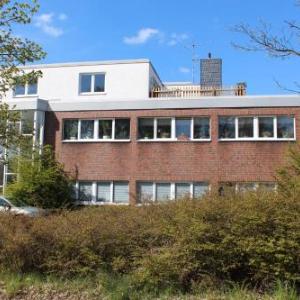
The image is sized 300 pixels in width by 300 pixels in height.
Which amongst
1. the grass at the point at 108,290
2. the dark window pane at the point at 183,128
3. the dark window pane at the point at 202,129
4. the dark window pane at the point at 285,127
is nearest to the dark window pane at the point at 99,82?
the dark window pane at the point at 183,128

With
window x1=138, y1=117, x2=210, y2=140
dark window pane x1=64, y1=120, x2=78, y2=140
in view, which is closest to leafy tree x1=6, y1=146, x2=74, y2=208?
dark window pane x1=64, y1=120, x2=78, y2=140

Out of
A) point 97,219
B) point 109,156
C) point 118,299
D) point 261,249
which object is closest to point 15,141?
point 97,219

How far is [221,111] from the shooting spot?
27828 mm

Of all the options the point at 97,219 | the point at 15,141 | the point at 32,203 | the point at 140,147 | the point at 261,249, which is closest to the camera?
the point at 261,249

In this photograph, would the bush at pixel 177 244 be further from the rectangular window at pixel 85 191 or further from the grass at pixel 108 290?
the rectangular window at pixel 85 191

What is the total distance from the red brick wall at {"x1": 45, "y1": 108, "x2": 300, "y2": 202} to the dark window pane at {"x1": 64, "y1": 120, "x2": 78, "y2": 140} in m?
0.34

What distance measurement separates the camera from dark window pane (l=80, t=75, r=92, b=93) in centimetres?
3594

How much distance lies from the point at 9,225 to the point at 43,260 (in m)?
1.12

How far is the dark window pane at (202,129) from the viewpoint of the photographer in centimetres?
2795

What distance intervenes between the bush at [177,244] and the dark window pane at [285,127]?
61.0 ft

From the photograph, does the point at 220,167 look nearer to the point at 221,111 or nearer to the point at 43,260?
the point at 221,111

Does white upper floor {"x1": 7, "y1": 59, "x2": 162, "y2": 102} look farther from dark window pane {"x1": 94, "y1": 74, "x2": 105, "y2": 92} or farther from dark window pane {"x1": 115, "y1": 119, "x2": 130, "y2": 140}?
dark window pane {"x1": 115, "y1": 119, "x2": 130, "y2": 140}

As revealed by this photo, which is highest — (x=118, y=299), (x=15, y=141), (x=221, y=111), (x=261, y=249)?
(x=221, y=111)

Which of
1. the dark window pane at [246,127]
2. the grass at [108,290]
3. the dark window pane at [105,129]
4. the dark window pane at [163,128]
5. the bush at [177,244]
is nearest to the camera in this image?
the grass at [108,290]
